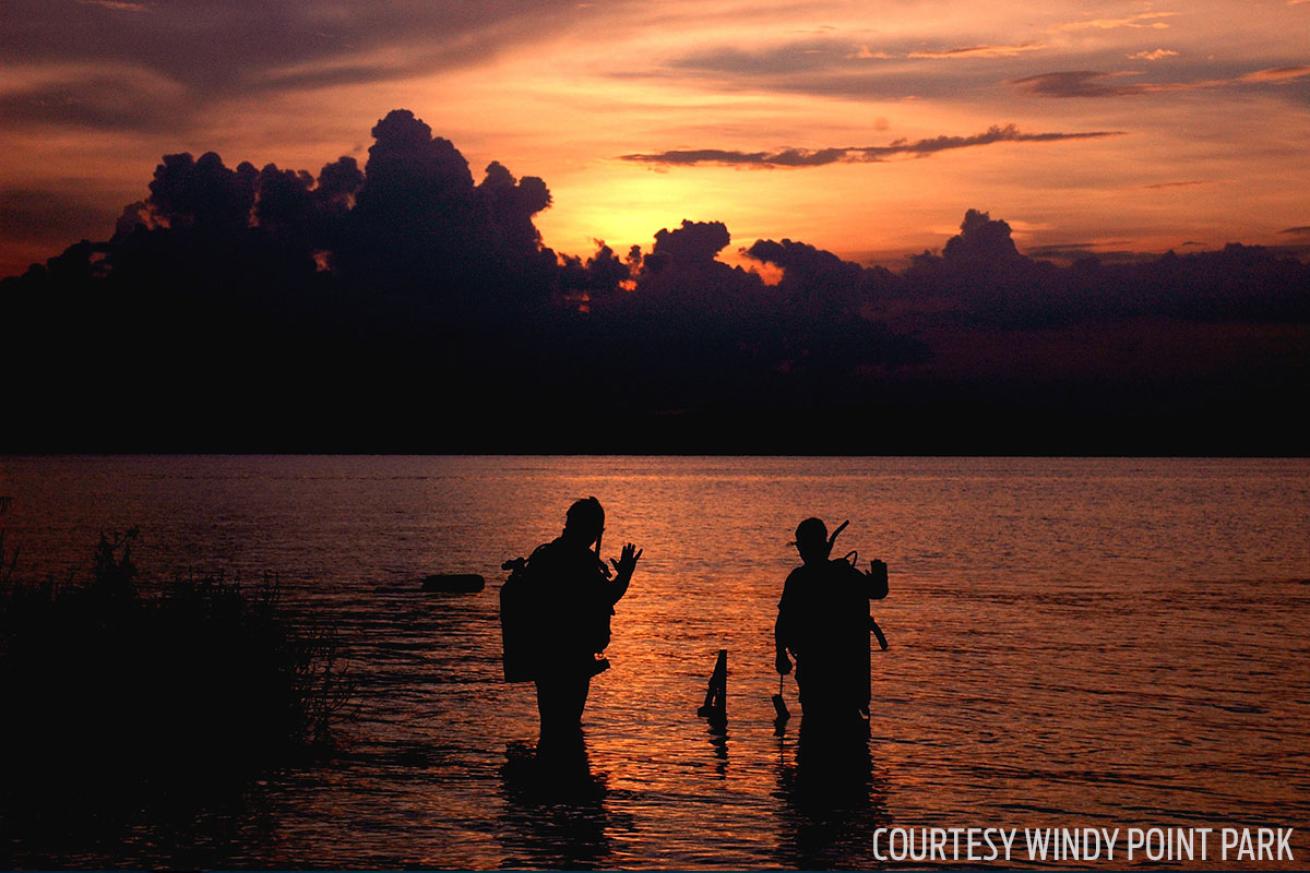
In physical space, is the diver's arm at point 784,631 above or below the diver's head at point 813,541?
below

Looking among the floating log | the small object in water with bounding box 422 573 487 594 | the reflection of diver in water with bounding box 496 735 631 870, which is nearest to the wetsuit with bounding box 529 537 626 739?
the reflection of diver in water with bounding box 496 735 631 870

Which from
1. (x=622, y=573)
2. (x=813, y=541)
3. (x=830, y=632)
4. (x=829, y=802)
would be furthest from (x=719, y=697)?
(x=622, y=573)

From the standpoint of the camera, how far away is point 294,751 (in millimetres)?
16453

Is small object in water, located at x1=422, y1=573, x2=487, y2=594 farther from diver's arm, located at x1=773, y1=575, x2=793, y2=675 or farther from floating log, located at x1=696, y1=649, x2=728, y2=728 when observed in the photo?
diver's arm, located at x1=773, y1=575, x2=793, y2=675

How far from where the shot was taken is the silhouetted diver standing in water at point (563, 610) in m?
12.6

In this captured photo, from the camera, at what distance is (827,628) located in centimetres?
1488

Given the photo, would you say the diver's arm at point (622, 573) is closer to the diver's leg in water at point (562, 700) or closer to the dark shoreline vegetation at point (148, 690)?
the diver's leg in water at point (562, 700)

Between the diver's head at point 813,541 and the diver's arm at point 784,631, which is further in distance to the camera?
the diver's arm at point 784,631

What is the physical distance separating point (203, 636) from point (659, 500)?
135317mm

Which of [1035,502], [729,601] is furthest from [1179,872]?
[1035,502]

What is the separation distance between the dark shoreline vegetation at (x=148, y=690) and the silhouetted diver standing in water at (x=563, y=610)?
12.6 feet

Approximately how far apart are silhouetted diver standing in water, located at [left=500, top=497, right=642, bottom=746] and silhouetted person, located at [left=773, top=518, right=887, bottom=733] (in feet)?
8.19

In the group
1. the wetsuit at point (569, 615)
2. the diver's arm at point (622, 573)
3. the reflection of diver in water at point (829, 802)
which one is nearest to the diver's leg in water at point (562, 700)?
the wetsuit at point (569, 615)

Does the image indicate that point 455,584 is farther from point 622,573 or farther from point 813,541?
point 622,573
